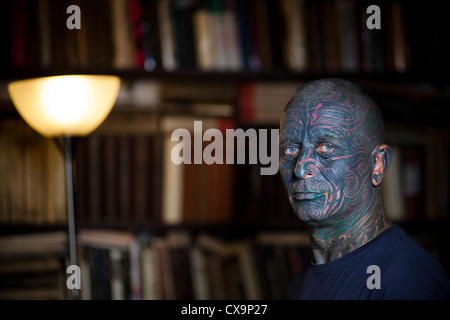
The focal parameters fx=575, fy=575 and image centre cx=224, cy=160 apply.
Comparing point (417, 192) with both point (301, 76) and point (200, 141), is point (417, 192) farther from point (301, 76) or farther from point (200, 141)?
point (200, 141)

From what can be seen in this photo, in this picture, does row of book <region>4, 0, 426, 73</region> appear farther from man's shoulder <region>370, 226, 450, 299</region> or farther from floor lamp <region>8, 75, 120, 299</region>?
man's shoulder <region>370, 226, 450, 299</region>

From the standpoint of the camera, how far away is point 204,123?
215cm

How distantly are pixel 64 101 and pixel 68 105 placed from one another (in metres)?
0.02

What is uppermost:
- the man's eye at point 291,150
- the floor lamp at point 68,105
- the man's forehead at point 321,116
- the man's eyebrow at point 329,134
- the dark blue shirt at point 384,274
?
the floor lamp at point 68,105

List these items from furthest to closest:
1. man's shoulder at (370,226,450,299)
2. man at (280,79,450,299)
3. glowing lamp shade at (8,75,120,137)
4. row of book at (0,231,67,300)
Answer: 1. row of book at (0,231,67,300)
2. glowing lamp shade at (8,75,120,137)
3. man at (280,79,450,299)
4. man's shoulder at (370,226,450,299)

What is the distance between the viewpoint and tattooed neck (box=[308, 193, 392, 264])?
1029 mm

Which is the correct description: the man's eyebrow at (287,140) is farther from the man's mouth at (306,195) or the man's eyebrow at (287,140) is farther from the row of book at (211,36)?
the row of book at (211,36)

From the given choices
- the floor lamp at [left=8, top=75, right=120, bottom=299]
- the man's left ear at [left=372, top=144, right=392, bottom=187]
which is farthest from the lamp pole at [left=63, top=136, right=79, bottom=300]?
the man's left ear at [left=372, top=144, right=392, bottom=187]

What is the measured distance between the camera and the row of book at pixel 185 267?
2.06 meters

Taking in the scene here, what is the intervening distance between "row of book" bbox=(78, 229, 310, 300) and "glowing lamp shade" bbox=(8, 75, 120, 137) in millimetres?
595

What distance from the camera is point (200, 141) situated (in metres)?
2.10

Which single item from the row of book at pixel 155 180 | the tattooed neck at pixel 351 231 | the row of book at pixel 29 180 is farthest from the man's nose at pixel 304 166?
the row of book at pixel 29 180

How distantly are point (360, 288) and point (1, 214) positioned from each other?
152cm
